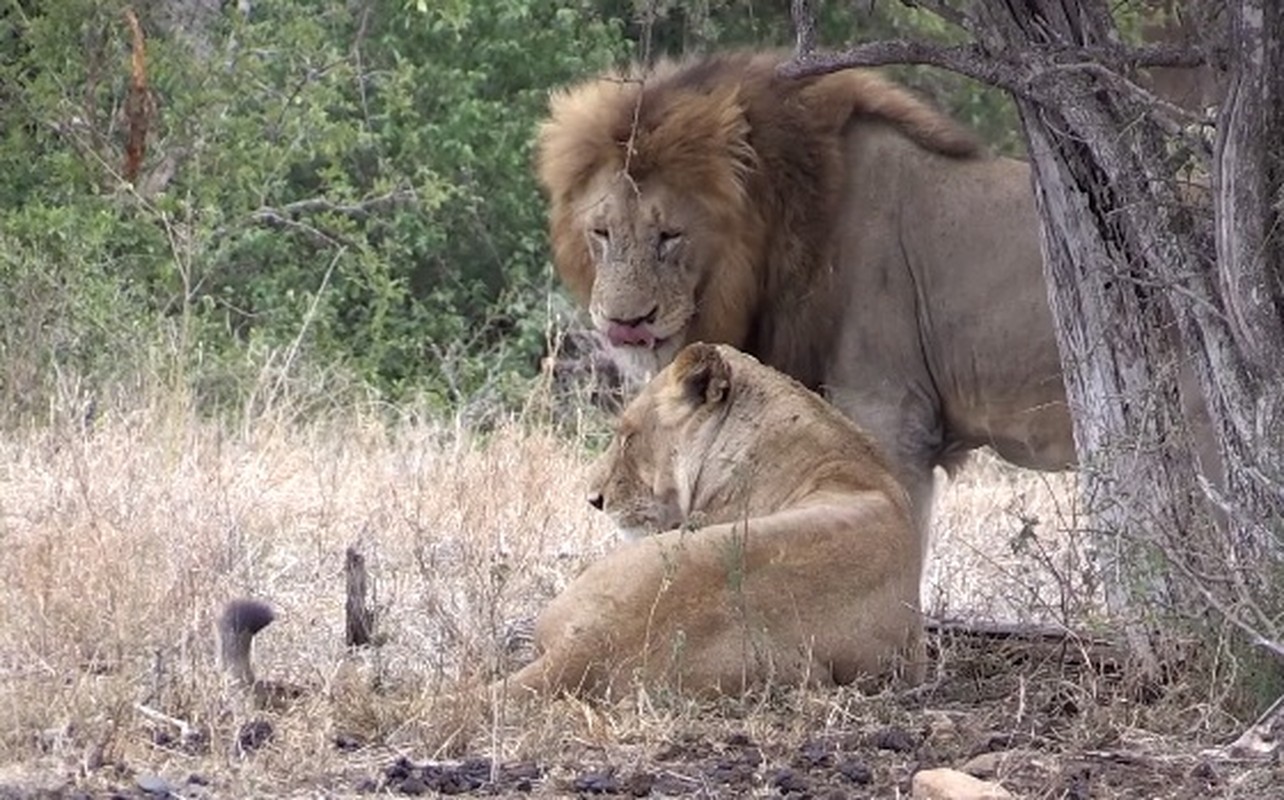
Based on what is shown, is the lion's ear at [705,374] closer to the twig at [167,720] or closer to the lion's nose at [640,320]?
the lion's nose at [640,320]

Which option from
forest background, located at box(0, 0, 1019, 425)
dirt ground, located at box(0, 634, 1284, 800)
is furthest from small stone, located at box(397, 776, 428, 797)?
forest background, located at box(0, 0, 1019, 425)

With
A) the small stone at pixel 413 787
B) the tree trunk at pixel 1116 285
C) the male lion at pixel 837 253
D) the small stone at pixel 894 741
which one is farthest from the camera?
the male lion at pixel 837 253

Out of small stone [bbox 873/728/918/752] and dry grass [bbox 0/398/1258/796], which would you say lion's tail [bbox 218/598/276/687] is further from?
small stone [bbox 873/728/918/752]

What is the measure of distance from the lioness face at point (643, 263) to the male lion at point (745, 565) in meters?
0.91

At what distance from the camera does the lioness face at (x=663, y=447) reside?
614cm

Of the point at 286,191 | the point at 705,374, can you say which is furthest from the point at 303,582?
the point at 286,191

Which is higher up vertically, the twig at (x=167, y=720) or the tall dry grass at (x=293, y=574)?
the tall dry grass at (x=293, y=574)

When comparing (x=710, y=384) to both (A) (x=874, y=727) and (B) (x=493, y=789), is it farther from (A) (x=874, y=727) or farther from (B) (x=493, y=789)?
A: (B) (x=493, y=789)

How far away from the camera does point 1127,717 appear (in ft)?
17.6

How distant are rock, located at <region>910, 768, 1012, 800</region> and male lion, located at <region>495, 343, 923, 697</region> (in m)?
0.75

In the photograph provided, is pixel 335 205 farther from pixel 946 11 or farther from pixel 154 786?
pixel 154 786

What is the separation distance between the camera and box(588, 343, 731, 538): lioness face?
6.14 m

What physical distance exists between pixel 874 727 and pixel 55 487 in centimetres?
297

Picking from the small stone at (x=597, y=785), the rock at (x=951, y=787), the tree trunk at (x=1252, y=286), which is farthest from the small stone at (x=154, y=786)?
the tree trunk at (x=1252, y=286)
